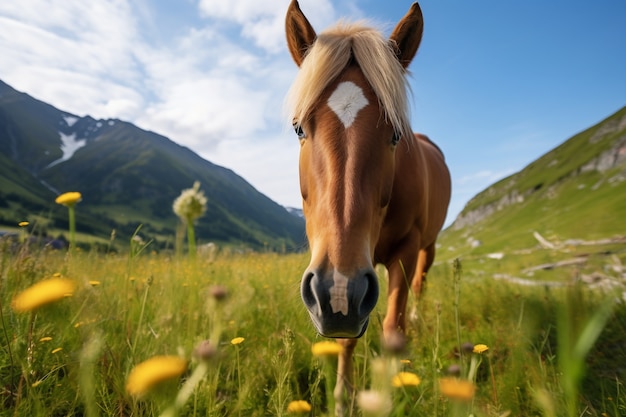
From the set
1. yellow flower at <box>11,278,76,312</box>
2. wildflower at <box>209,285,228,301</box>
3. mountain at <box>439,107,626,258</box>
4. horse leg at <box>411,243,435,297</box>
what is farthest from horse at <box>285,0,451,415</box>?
mountain at <box>439,107,626,258</box>

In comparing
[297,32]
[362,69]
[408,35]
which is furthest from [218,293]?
[408,35]

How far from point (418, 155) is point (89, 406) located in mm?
3796

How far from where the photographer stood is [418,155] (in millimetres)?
4059

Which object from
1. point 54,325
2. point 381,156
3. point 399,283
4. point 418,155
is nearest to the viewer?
point 54,325

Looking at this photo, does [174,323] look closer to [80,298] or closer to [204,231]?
[80,298]

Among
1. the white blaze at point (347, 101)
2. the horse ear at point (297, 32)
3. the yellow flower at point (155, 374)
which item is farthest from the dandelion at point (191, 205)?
the yellow flower at point (155, 374)

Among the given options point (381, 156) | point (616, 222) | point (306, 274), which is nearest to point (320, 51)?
point (381, 156)

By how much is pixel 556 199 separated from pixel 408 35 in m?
119

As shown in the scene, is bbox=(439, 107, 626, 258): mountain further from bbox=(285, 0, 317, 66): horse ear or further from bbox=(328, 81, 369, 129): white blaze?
bbox=(328, 81, 369, 129): white blaze

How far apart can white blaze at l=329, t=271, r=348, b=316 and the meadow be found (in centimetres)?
20

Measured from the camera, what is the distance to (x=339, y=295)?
174 cm

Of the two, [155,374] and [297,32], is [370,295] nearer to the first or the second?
[155,374]

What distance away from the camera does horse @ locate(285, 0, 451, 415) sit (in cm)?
183

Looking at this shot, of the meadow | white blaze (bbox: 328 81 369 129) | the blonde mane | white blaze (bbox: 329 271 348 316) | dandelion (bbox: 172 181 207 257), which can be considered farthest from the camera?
dandelion (bbox: 172 181 207 257)
